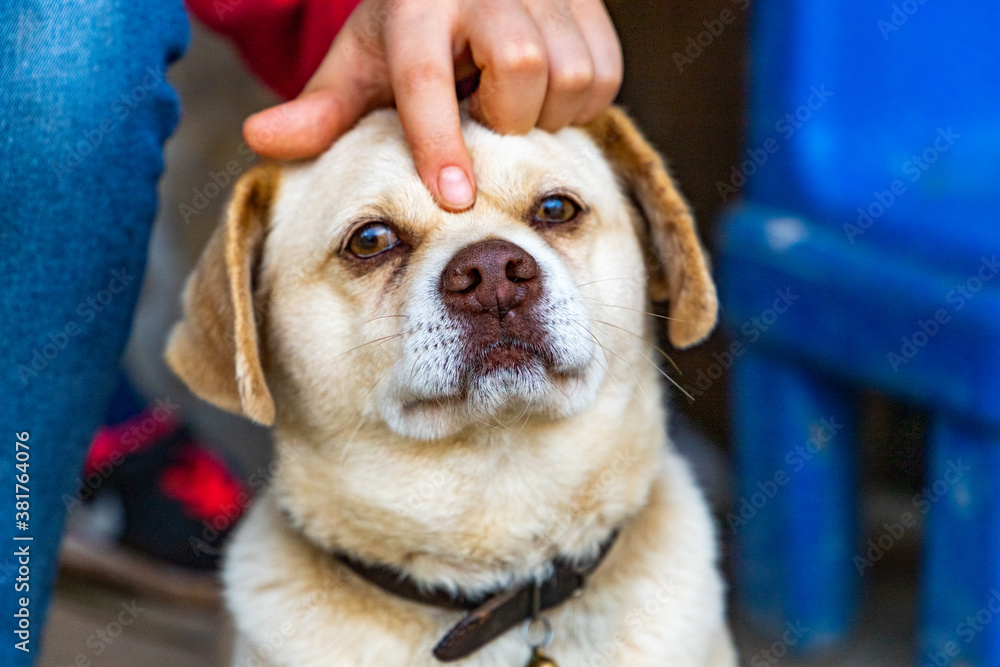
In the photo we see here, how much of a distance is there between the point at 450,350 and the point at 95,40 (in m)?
0.91

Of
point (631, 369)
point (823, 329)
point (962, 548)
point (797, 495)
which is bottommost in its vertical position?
point (797, 495)

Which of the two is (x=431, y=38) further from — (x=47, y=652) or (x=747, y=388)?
(x=47, y=652)

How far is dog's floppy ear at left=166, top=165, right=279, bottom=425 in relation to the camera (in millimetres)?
1834

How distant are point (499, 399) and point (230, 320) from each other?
578 millimetres

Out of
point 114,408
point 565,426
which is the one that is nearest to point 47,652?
point 114,408

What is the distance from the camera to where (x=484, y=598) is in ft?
6.07

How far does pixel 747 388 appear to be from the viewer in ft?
9.81

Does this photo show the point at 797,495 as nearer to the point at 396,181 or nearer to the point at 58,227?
the point at 396,181

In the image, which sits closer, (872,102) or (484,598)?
(484,598)

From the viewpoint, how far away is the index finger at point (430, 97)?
1.74m

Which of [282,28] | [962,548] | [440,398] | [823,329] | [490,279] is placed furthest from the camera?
[823,329]

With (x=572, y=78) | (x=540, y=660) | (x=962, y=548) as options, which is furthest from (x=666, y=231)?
(x=962, y=548)

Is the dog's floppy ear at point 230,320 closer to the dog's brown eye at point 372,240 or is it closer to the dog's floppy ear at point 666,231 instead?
the dog's brown eye at point 372,240

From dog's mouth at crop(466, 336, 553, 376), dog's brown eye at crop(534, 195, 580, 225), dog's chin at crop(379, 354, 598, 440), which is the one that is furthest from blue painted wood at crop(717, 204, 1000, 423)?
dog's mouth at crop(466, 336, 553, 376)
